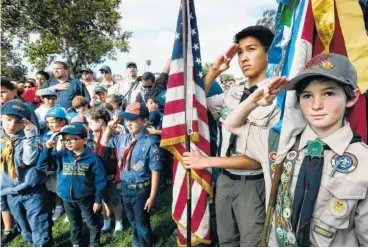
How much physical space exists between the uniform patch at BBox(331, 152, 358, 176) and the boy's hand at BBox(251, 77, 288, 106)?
525mm

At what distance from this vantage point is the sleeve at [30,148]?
3396 mm

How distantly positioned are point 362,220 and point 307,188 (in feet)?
0.90

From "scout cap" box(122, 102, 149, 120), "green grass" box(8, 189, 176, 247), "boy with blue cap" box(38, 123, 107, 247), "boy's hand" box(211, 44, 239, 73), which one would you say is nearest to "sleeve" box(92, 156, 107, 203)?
"boy with blue cap" box(38, 123, 107, 247)

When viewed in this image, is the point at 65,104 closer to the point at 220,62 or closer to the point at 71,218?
the point at 71,218

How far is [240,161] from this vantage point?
7.36 ft

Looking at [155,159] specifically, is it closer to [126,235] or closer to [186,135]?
[186,135]

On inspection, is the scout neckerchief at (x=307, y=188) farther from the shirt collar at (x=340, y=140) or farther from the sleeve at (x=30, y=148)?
the sleeve at (x=30, y=148)

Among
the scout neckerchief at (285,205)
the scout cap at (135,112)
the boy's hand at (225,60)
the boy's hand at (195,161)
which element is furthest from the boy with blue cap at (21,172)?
the scout neckerchief at (285,205)

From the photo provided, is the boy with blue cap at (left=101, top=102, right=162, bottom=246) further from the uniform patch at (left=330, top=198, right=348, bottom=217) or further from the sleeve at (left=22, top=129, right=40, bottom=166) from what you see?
the uniform patch at (left=330, top=198, right=348, bottom=217)

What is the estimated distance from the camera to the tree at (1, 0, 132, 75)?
17.8 meters

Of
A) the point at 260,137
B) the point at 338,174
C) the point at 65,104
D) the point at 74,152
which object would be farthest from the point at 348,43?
the point at 65,104

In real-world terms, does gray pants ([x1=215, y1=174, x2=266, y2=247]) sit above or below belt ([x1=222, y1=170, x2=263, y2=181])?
below

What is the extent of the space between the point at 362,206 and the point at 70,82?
209 inches

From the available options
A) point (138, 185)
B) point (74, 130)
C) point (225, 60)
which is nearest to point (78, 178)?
point (74, 130)
